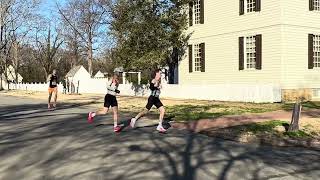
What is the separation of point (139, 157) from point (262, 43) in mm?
19142

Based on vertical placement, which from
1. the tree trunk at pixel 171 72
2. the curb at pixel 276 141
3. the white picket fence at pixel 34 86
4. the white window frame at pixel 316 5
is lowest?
the curb at pixel 276 141

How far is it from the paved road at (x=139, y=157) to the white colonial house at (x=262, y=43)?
14.2 m

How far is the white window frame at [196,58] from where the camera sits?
33156 millimetres

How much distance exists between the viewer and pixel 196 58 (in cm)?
3350

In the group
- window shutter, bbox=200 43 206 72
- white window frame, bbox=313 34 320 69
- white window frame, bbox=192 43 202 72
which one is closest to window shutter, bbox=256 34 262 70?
white window frame, bbox=313 34 320 69

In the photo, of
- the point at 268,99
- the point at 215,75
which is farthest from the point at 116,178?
the point at 215,75

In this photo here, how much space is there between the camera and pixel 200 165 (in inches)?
368

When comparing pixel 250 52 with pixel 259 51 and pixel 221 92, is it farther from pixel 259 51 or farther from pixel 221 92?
pixel 221 92

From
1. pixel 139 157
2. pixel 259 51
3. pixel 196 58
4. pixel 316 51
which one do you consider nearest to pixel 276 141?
pixel 139 157

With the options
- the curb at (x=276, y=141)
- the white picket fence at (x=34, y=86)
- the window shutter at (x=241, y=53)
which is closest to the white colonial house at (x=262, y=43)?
the window shutter at (x=241, y=53)

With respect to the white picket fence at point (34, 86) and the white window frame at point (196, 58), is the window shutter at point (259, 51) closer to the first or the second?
the white window frame at point (196, 58)

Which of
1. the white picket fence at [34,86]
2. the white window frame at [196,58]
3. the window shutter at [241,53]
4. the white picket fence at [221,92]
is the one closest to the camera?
the white picket fence at [221,92]

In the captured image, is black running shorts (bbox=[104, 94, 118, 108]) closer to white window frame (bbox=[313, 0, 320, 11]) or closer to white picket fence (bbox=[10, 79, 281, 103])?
white picket fence (bbox=[10, 79, 281, 103])

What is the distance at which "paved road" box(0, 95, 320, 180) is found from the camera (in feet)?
28.5
